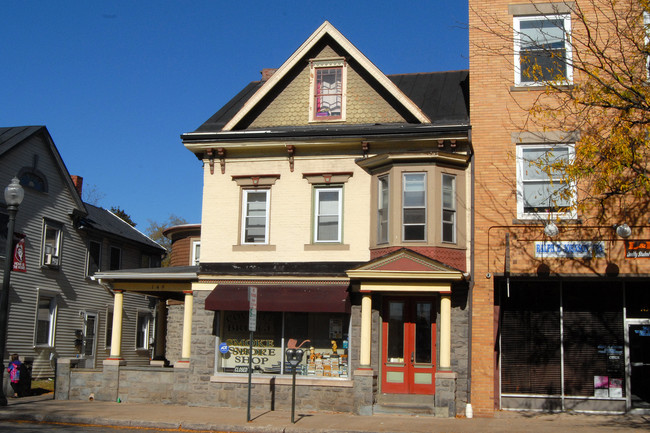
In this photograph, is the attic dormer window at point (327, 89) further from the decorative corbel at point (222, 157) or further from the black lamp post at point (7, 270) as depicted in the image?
the black lamp post at point (7, 270)

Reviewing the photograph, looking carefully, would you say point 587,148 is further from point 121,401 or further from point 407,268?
point 121,401

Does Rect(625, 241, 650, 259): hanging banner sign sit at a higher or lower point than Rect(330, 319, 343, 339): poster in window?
higher

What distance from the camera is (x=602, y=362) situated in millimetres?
16078

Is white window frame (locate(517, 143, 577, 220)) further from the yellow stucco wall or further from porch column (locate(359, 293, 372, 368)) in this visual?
porch column (locate(359, 293, 372, 368))

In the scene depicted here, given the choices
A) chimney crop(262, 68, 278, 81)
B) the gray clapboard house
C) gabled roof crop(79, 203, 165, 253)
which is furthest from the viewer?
gabled roof crop(79, 203, 165, 253)

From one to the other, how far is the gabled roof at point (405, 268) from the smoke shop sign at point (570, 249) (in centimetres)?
205

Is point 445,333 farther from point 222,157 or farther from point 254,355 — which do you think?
point 222,157

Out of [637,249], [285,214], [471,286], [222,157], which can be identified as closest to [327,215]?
[285,214]

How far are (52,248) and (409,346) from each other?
16903 mm

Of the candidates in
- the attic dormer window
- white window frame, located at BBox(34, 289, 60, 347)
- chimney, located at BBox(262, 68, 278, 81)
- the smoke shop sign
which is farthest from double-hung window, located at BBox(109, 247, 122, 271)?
the smoke shop sign

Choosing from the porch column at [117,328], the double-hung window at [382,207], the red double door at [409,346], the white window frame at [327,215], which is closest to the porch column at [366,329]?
the red double door at [409,346]

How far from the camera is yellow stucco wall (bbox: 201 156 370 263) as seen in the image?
17.3 m

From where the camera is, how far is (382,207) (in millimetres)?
17125

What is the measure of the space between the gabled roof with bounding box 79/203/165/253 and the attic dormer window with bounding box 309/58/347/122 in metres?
14.9
